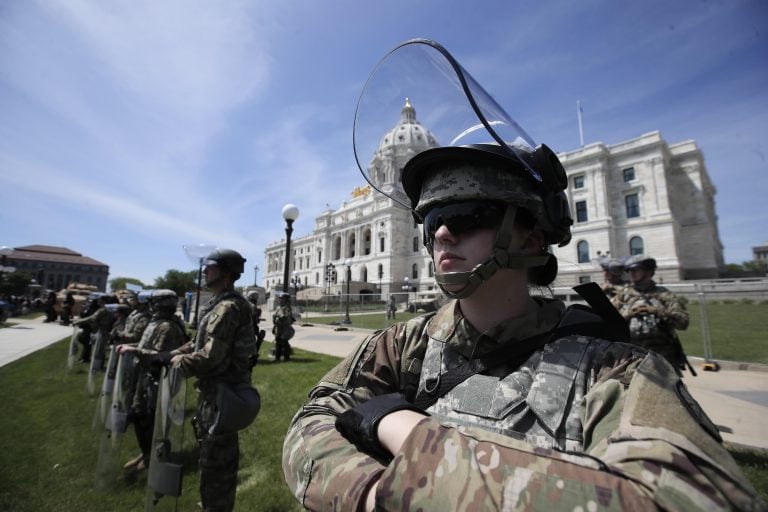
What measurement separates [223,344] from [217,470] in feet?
3.68

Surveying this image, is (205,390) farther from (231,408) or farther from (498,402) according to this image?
(498,402)

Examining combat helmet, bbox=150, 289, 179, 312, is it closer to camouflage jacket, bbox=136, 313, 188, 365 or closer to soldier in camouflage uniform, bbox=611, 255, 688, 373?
camouflage jacket, bbox=136, 313, 188, 365

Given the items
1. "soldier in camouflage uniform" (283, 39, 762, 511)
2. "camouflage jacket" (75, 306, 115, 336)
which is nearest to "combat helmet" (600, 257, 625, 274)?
"soldier in camouflage uniform" (283, 39, 762, 511)

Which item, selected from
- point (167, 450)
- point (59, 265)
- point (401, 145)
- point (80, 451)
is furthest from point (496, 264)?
point (59, 265)

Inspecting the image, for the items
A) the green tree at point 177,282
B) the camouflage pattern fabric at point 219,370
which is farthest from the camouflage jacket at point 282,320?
the green tree at point 177,282

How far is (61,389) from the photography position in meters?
7.57

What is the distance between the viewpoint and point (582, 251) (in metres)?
41.2

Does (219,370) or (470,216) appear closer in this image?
(470,216)

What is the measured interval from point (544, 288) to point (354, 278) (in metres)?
64.6

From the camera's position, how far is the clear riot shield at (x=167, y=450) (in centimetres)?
225

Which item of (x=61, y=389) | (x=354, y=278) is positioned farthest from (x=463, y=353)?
(x=354, y=278)

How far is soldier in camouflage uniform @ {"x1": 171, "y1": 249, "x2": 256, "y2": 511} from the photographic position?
303 cm

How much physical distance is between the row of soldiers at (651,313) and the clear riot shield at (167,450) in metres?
4.75

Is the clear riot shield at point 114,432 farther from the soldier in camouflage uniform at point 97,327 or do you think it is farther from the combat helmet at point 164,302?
the soldier in camouflage uniform at point 97,327
